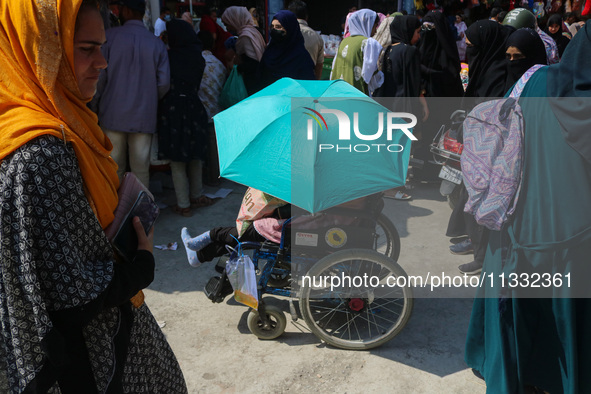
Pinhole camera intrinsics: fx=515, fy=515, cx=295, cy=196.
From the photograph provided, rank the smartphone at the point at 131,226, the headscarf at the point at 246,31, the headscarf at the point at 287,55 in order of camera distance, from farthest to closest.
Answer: the headscarf at the point at 246,31 < the headscarf at the point at 287,55 < the smartphone at the point at 131,226

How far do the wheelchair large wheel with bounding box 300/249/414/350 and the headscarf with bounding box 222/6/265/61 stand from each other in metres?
3.26

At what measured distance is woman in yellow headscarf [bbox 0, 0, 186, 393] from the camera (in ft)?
4.12

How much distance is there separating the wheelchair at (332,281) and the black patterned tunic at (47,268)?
63.7 inches

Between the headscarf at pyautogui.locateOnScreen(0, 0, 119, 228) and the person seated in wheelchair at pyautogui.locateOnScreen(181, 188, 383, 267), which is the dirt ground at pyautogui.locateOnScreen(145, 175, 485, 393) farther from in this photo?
the headscarf at pyautogui.locateOnScreen(0, 0, 119, 228)

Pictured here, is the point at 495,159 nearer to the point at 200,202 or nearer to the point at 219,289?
the point at 219,289

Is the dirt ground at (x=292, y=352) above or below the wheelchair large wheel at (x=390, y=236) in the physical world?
below

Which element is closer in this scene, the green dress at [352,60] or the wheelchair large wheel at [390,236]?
the wheelchair large wheel at [390,236]

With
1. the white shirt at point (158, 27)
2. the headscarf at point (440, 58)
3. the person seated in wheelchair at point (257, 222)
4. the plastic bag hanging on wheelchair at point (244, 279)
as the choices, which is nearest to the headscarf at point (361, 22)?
the headscarf at point (440, 58)

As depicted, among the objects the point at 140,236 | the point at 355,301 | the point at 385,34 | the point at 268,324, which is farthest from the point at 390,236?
the point at 385,34

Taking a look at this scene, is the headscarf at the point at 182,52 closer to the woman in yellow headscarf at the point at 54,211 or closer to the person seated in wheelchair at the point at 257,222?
the person seated in wheelchair at the point at 257,222

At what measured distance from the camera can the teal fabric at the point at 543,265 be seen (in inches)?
89.0

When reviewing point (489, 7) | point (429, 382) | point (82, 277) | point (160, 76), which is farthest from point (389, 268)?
point (489, 7)

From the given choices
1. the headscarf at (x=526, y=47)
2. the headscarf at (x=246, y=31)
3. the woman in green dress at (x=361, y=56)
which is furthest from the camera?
the woman in green dress at (x=361, y=56)

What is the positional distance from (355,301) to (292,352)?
486 millimetres
